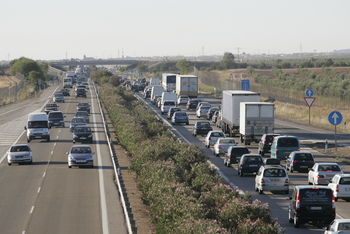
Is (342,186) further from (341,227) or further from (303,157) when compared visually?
(341,227)

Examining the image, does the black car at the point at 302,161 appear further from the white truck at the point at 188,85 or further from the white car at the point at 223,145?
the white truck at the point at 188,85

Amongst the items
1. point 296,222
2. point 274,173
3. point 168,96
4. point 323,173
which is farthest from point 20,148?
point 168,96

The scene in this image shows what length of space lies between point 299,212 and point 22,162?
2116 cm

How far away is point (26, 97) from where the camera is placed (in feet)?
358

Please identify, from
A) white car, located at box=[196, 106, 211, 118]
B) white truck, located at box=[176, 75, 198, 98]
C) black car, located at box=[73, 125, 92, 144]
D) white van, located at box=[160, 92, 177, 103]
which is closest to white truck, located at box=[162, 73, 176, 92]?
white truck, located at box=[176, 75, 198, 98]

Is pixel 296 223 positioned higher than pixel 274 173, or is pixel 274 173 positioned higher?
pixel 274 173

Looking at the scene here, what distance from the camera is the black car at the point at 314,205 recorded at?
62.1 feet

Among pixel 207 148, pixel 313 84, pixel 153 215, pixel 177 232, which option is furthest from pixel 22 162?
pixel 313 84

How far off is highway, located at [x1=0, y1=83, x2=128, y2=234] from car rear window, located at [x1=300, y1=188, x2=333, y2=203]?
221 inches

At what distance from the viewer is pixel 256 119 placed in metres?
42.4

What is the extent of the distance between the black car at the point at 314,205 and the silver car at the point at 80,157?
56.1ft

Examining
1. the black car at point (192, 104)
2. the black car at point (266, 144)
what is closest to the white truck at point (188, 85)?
the black car at point (192, 104)

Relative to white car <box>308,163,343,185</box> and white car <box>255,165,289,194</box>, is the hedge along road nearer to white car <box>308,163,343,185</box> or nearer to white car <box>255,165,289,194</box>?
white car <box>255,165,289,194</box>

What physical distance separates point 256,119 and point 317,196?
23546mm
